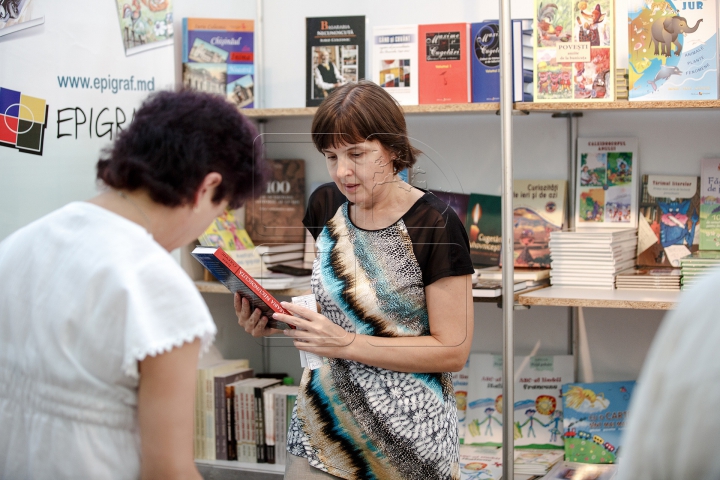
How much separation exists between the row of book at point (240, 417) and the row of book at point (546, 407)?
2.10 ft

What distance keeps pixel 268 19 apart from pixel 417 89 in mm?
869

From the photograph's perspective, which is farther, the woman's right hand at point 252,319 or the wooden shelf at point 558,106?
the wooden shelf at point 558,106

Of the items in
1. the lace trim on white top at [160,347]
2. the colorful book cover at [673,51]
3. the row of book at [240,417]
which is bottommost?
the row of book at [240,417]

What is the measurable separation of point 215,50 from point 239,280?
1496 mm

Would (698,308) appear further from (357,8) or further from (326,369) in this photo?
(357,8)

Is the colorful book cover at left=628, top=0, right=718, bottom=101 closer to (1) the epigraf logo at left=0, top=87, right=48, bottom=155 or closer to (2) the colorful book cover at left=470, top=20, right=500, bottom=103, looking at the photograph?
(2) the colorful book cover at left=470, top=20, right=500, bottom=103

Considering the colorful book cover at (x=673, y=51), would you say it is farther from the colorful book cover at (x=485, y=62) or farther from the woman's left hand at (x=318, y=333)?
the woman's left hand at (x=318, y=333)

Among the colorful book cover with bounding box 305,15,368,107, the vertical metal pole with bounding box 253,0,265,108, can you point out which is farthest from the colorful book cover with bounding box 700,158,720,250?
the vertical metal pole with bounding box 253,0,265,108

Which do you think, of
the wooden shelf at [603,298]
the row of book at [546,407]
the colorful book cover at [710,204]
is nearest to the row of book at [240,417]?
the row of book at [546,407]

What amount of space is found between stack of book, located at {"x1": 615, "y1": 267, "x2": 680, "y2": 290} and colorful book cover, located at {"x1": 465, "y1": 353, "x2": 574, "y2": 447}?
15.1 inches

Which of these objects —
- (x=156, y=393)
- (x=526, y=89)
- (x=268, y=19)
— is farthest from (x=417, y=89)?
(x=156, y=393)

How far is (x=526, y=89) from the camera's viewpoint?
7.50 ft

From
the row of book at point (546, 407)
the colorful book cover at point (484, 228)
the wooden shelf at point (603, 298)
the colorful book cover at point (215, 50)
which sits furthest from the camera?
the colorful book cover at point (215, 50)

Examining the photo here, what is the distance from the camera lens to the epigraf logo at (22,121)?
1.89m
